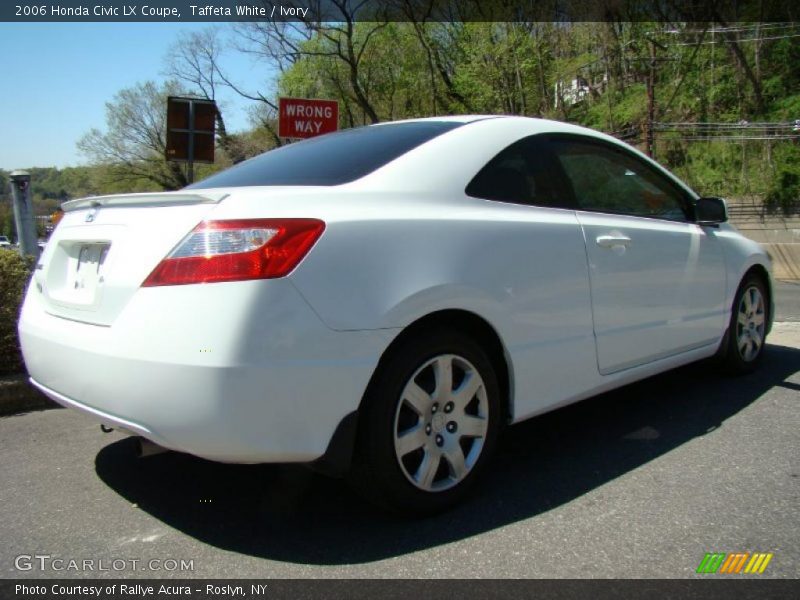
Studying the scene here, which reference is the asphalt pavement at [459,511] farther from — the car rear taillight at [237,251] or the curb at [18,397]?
the car rear taillight at [237,251]

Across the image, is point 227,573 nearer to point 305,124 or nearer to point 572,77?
point 305,124

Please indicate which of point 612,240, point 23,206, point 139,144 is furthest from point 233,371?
point 139,144

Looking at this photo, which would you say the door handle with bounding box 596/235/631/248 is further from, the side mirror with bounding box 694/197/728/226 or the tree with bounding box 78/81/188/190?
the tree with bounding box 78/81/188/190

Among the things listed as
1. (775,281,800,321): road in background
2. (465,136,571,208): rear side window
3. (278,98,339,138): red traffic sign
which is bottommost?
(775,281,800,321): road in background

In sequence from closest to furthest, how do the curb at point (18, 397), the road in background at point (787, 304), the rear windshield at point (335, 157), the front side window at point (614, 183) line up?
the rear windshield at point (335, 157), the front side window at point (614, 183), the curb at point (18, 397), the road in background at point (787, 304)

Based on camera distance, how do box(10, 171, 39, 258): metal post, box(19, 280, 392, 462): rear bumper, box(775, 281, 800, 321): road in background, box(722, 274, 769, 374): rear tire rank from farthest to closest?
1. box(775, 281, 800, 321): road in background
2. box(10, 171, 39, 258): metal post
3. box(722, 274, 769, 374): rear tire
4. box(19, 280, 392, 462): rear bumper

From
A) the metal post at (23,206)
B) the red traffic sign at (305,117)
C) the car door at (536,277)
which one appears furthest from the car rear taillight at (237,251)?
the red traffic sign at (305,117)

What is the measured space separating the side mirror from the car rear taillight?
113 inches

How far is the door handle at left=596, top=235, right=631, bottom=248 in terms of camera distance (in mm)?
3217

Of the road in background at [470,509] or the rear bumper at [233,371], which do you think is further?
the road in background at [470,509]

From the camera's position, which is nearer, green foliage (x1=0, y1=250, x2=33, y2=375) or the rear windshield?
the rear windshield

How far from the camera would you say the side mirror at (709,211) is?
4.09 m

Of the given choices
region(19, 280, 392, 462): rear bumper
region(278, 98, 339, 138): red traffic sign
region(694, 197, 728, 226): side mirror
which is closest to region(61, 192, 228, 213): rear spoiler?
region(19, 280, 392, 462): rear bumper
